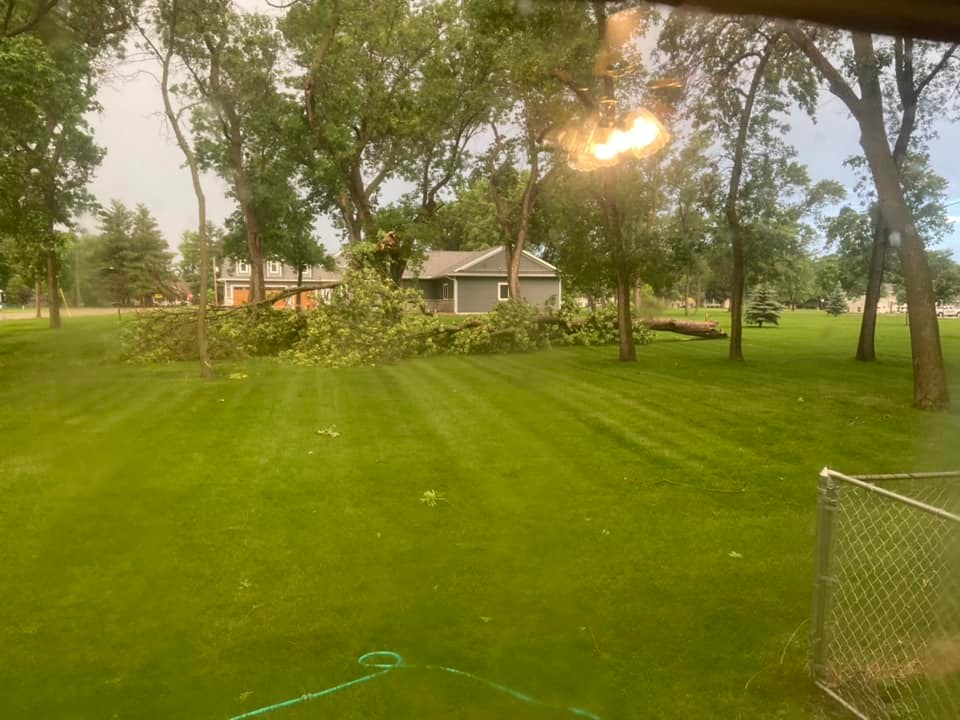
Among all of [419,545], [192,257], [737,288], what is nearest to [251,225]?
[192,257]

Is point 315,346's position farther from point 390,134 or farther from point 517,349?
point 390,134

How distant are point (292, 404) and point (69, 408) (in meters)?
2.56

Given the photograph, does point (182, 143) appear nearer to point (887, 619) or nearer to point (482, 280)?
point (887, 619)

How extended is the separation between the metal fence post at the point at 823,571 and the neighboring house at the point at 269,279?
11.6 meters

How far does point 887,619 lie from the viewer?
3195mm

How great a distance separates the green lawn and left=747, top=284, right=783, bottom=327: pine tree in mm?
16786

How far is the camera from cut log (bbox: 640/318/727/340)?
1916 centimetres

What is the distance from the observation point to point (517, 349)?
15055 mm

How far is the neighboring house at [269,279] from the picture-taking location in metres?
13.8

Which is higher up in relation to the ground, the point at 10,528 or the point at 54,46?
the point at 54,46

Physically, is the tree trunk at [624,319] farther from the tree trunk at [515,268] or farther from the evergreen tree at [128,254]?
the tree trunk at [515,268]

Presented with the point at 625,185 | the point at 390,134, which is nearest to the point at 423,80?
the point at 390,134

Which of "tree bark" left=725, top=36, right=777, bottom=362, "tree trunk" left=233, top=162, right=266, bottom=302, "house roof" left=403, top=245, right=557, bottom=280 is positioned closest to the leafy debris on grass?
"tree bark" left=725, top=36, right=777, bottom=362

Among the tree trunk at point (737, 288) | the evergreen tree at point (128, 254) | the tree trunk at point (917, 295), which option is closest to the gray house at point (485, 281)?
the tree trunk at point (737, 288)
